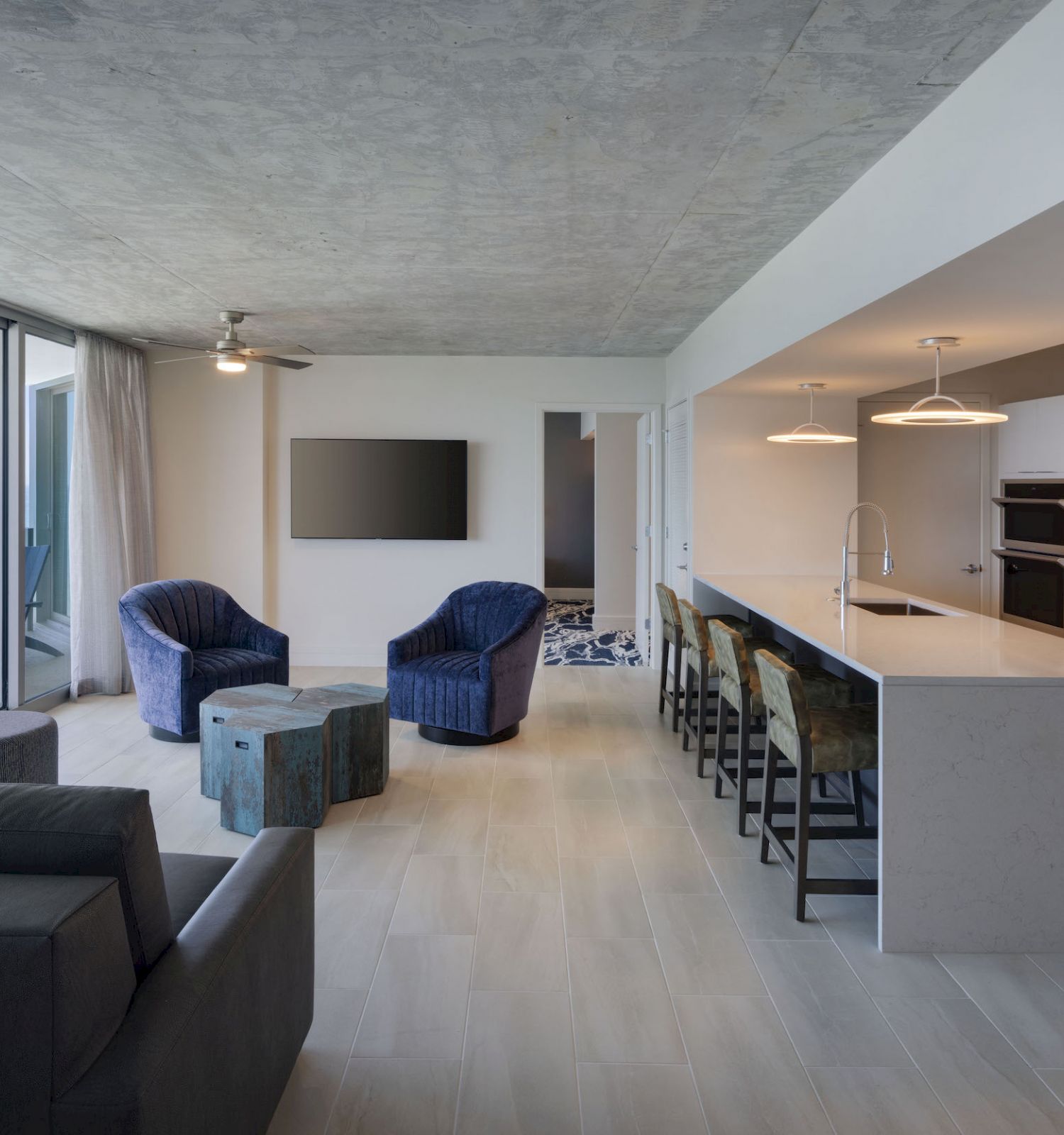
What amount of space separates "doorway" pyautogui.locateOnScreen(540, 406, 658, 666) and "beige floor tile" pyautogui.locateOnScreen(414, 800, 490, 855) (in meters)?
3.22

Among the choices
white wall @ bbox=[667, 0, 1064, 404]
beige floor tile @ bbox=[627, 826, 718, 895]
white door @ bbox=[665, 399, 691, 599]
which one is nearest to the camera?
white wall @ bbox=[667, 0, 1064, 404]

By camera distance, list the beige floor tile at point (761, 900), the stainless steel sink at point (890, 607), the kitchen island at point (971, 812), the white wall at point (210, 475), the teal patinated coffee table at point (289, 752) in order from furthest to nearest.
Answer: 1. the white wall at point (210, 475)
2. the stainless steel sink at point (890, 607)
3. the teal patinated coffee table at point (289, 752)
4. the beige floor tile at point (761, 900)
5. the kitchen island at point (971, 812)

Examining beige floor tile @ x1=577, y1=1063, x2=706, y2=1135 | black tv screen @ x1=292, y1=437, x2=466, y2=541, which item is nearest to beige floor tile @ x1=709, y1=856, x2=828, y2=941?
beige floor tile @ x1=577, y1=1063, x2=706, y2=1135

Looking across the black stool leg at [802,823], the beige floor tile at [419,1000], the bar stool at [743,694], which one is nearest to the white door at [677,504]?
the bar stool at [743,694]

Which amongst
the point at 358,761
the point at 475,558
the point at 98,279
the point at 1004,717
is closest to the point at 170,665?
the point at 358,761

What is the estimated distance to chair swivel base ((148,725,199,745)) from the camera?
4855 millimetres

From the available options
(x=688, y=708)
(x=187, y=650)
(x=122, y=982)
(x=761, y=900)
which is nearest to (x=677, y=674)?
(x=688, y=708)

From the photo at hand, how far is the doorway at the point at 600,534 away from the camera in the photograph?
7.36 metres

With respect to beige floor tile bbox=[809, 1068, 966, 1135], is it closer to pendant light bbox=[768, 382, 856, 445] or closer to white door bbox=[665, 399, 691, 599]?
pendant light bbox=[768, 382, 856, 445]

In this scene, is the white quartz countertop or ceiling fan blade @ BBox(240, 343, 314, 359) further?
ceiling fan blade @ BBox(240, 343, 314, 359)

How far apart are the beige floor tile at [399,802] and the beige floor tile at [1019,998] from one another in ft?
6.89

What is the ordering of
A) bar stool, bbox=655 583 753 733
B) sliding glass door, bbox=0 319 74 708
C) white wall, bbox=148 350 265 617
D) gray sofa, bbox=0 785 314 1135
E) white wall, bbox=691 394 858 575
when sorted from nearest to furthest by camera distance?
gray sofa, bbox=0 785 314 1135 < bar stool, bbox=655 583 753 733 < sliding glass door, bbox=0 319 74 708 < white wall, bbox=691 394 858 575 < white wall, bbox=148 350 265 617

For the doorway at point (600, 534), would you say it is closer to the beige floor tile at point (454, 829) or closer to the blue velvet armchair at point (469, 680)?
the blue velvet armchair at point (469, 680)

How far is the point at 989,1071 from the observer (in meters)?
2.05
